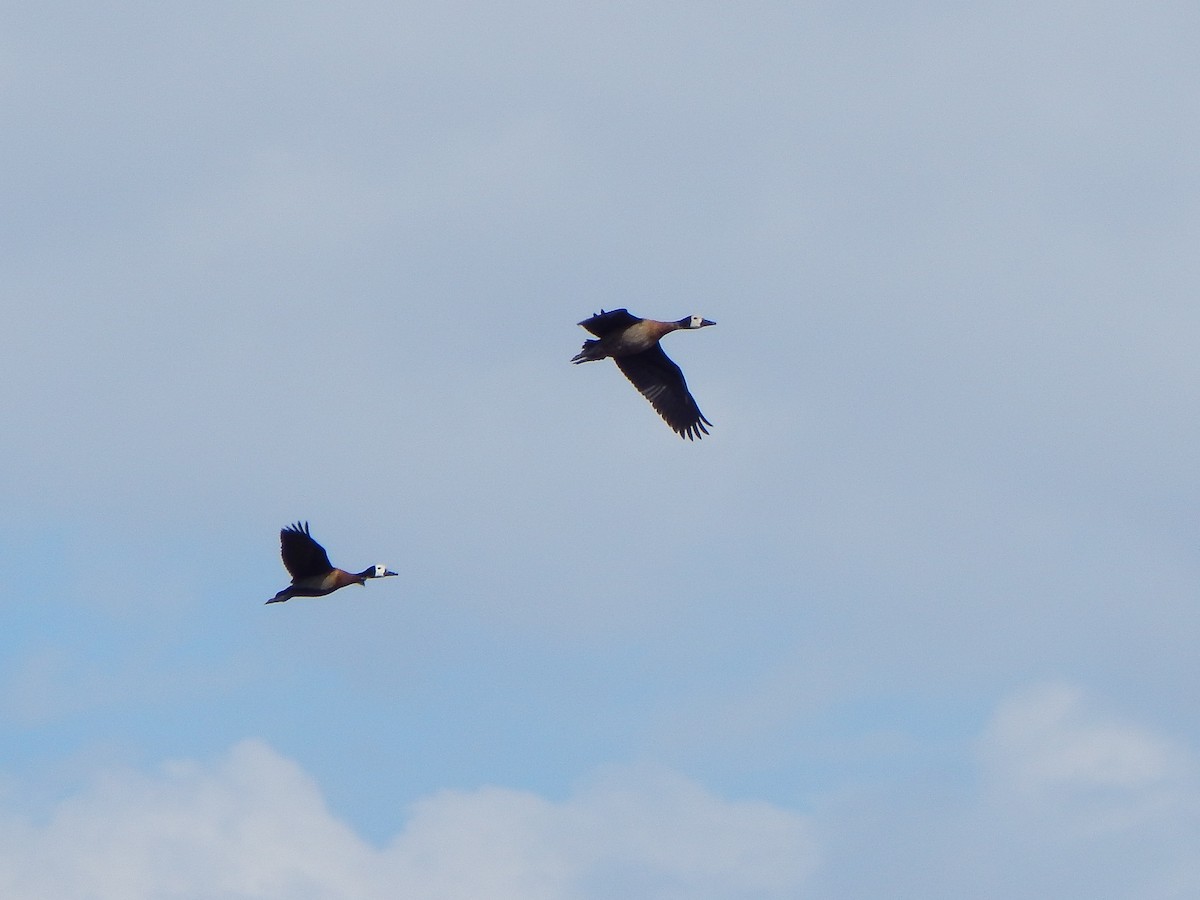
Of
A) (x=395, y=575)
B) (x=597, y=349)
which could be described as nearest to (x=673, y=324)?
(x=597, y=349)

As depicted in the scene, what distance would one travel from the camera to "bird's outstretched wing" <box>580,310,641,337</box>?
1950 inches

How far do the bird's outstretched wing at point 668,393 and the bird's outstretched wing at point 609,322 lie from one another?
2720 millimetres

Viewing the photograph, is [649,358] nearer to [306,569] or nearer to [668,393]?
[668,393]

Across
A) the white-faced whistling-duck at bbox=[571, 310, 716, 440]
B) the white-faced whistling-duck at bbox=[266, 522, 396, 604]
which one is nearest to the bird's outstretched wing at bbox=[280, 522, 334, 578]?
the white-faced whistling-duck at bbox=[266, 522, 396, 604]

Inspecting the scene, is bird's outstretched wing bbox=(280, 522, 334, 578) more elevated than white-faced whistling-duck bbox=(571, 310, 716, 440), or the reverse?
white-faced whistling-duck bbox=(571, 310, 716, 440)

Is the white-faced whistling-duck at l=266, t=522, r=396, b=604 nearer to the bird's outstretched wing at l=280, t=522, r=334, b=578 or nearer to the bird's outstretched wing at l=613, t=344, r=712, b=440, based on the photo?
the bird's outstretched wing at l=280, t=522, r=334, b=578

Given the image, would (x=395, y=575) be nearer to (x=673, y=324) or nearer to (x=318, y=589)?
(x=318, y=589)

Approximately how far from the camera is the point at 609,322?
49875 mm

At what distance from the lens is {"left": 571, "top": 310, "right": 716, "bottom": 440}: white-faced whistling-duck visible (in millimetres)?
50156

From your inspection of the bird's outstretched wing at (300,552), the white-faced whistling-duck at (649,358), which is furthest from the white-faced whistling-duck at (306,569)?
the white-faced whistling-duck at (649,358)

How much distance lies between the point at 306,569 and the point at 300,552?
0.69 metres

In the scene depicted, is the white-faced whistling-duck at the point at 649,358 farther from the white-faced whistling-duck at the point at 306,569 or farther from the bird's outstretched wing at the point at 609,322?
the white-faced whistling-duck at the point at 306,569

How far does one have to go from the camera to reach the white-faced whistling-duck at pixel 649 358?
50156mm

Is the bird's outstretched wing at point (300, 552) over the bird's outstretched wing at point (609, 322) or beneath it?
beneath
